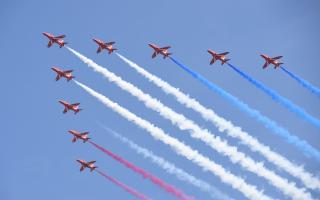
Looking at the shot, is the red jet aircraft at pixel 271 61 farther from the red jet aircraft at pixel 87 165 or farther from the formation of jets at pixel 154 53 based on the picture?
the red jet aircraft at pixel 87 165

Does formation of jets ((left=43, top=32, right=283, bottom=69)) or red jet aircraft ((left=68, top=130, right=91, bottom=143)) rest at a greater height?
formation of jets ((left=43, top=32, right=283, bottom=69))

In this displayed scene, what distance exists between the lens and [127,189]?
12538 cm

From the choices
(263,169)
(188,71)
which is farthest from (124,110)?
(263,169)

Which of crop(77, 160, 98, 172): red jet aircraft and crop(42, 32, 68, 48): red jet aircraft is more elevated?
crop(42, 32, 68, 48): red jet aircraft

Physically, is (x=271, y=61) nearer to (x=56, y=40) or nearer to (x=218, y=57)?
(x=218, y=57)

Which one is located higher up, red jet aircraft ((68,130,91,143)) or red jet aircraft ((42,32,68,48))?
red jet aircraft ((42,32,68,48))

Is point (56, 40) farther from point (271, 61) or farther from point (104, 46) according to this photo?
point (271, 61)

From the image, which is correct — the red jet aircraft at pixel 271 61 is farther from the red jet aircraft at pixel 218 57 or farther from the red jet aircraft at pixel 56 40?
the red jet aircraft at pixel 56 40

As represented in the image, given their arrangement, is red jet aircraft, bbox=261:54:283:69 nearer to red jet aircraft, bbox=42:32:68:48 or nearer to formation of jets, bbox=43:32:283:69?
formation of jets, bbox=43:32:283:69

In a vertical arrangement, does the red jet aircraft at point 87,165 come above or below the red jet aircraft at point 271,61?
below

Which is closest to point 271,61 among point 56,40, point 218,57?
point 218,57

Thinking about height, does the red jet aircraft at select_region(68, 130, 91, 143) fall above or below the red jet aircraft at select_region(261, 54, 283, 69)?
below

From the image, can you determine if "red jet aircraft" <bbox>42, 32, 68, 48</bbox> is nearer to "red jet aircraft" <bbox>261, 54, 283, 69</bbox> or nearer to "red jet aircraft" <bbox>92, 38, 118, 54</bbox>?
"red jet aircraft" <bbox>92, 38, 118, 54</bbox>

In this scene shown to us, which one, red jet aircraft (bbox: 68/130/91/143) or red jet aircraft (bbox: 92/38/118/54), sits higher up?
red jet aircraft (bbox: 92/38/118/54)
